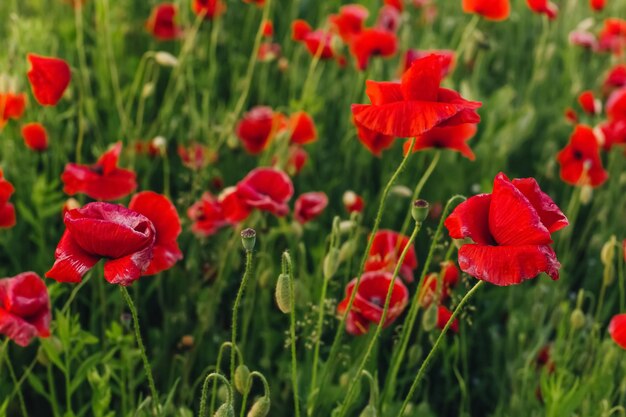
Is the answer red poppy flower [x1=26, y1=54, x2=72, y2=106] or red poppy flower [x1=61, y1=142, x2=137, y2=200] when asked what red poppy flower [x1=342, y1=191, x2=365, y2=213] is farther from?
red poppy flower [x1=26, y1=54, x2=72, y2=106]

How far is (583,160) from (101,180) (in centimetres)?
103

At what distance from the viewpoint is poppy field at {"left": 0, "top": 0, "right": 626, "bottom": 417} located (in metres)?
1.07

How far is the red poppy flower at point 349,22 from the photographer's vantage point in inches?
87.4

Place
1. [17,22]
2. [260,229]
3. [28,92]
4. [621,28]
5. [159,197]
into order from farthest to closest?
[621,28]
[28,92]
[17,22]
[260,229]
[159,197]

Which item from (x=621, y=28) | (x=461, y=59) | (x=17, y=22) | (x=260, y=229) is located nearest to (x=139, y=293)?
(x=260, y=229)

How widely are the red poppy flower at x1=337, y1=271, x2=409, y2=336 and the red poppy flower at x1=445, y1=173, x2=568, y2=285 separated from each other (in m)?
0.37

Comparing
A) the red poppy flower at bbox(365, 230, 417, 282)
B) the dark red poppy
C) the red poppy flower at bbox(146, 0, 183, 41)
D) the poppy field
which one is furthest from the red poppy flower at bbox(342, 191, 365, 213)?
the red poppy flower at bbox(146, 0, 183, 41)

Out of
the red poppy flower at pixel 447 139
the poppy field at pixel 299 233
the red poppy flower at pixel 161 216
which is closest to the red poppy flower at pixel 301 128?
the poppy field at pixel 299 233

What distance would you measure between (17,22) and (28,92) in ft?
0.74

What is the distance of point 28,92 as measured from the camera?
2082 millimetres

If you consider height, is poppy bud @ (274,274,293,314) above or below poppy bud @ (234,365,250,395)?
above

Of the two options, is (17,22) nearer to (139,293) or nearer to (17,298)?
(139,293)

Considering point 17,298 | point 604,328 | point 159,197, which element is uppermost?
point 159,197

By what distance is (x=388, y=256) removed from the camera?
1493 millimetres
